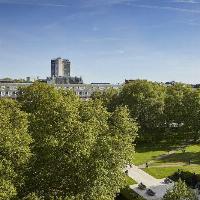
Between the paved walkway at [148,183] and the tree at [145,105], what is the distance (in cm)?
2918

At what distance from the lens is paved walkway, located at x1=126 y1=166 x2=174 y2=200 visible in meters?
67.3

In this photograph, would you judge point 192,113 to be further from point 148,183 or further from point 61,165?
point 61,165

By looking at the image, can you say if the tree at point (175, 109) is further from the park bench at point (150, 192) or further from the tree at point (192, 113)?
the park bench at point (150, 192)

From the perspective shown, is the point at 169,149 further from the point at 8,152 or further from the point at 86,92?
the point at 86,92

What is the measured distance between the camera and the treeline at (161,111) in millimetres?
113312

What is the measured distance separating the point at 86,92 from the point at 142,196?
443 feet

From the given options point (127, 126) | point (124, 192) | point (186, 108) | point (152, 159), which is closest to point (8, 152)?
point (124, 192)

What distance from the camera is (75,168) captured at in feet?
157

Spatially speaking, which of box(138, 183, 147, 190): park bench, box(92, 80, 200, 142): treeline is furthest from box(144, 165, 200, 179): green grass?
box(92, 80, 200, 142): treeline

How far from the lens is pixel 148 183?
75062 mm

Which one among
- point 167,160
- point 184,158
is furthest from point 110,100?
point 184,158

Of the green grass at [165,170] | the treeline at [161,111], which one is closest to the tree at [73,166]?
the green grass at [165,170]

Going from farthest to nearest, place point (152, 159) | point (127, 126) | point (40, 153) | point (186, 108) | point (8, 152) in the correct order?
1. point (186, 108)
2. point (152, 159)
3. point (127, 126)
4. point (40, 153)
5. point (8, 152)

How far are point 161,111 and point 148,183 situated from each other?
40.4m
